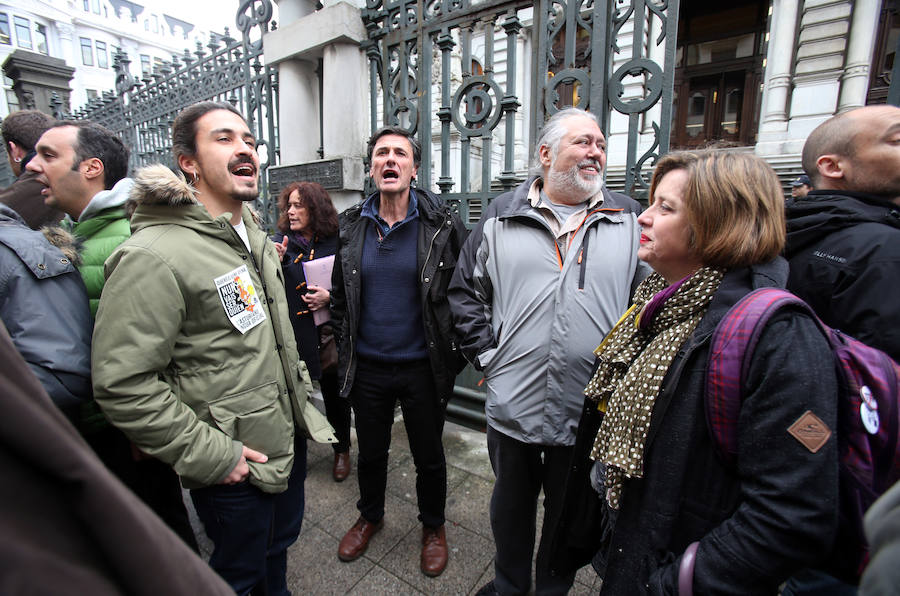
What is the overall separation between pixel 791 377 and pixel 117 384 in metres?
1.95

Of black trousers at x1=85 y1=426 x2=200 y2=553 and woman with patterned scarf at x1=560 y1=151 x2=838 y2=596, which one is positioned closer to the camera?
woman with patterned scarf at x1=560 y1=151 x2=838 y2=596

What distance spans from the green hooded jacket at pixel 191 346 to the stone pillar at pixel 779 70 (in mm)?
13680

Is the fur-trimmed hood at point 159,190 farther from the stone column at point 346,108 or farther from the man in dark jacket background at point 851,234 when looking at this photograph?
the stone column at point 346,108

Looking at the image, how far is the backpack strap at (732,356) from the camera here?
1087 millimetres

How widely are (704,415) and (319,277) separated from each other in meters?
2.42

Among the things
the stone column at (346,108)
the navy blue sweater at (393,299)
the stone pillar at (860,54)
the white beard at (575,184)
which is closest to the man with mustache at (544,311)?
the white beard at (575,184)

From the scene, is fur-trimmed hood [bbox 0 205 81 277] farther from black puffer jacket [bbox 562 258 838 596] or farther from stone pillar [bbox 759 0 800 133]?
stone pillar [bbox 759 0 800 133]

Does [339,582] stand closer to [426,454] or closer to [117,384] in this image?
[426,454]

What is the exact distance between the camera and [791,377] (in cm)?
104

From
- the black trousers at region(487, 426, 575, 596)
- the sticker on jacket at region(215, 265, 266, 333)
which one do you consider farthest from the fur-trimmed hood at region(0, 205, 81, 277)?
the black trousers at region(487, 426, 575, 596)

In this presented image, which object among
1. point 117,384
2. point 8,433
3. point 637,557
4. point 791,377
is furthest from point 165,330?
point 791,377

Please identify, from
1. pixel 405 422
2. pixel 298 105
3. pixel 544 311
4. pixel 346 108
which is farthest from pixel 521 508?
pixel 298 105

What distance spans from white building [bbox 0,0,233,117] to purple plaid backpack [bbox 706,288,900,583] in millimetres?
46038

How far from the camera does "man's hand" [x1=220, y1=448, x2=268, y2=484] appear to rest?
5.24 ft
